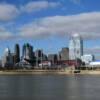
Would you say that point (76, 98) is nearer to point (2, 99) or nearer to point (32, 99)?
point (32, 99)

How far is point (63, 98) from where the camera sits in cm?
10556

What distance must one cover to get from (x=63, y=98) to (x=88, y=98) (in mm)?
5914

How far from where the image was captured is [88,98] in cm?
10525

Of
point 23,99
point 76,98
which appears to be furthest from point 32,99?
point 76,98

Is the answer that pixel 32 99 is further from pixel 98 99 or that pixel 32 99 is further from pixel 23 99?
pixel 98 99

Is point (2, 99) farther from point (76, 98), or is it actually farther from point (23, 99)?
point (76, 98)

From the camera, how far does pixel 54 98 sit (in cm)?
10694

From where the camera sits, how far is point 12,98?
353 ft

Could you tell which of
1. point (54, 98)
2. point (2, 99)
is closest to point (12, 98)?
point (2, 99)

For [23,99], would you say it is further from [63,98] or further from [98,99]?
[98,99]

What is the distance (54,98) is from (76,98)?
18.1ft

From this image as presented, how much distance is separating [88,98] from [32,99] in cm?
1324

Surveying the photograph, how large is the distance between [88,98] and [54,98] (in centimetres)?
821

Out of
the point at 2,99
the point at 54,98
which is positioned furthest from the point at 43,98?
the point at 2,99
